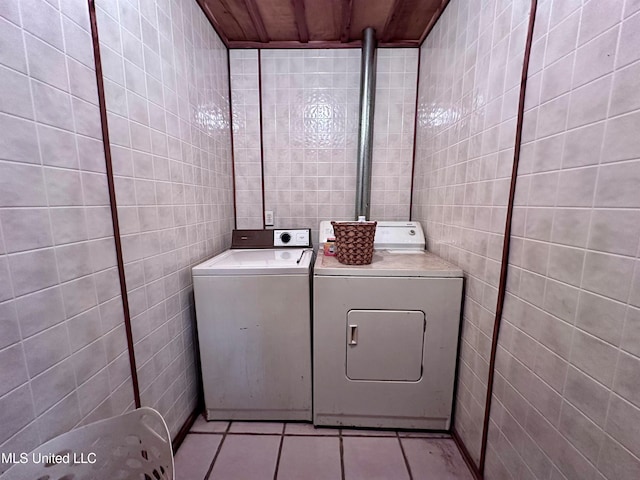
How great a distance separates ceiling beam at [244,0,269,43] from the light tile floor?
8.37 ft

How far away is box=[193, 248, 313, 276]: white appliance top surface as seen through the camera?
1.37 metres

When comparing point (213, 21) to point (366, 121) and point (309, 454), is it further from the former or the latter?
point (309, 454)

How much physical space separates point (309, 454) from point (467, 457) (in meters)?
0.80

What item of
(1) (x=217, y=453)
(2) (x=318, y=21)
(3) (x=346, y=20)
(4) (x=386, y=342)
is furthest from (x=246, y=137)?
(1) (x=217, y=453)

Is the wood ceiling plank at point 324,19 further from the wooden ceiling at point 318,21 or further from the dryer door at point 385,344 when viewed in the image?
the dryer door at point 385,344

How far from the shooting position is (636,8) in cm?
62

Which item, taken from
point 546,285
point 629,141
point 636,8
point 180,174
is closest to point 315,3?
point 180,174

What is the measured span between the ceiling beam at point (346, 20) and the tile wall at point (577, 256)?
114cm

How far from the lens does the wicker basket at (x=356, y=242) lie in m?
1.38

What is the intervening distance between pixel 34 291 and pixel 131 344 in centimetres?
45

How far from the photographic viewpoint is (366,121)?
198cm

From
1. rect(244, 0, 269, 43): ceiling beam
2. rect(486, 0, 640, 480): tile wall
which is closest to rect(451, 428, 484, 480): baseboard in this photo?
rect(486, 0, 640, 480): tile wall

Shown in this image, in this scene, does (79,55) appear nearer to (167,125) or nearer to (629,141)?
(167,125)

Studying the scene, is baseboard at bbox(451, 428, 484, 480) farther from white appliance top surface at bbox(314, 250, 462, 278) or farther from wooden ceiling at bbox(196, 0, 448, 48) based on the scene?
wooden ceiling at bbox(196, 0, 448, 48)
